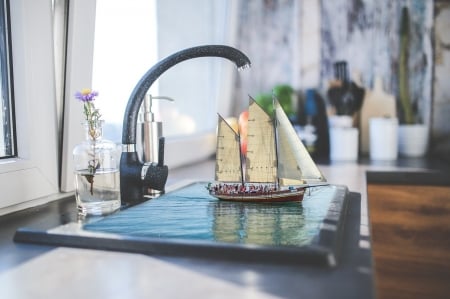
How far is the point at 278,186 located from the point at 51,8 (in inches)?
24.6

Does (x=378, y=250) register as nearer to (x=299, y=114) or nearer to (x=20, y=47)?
(x=299, y=114)

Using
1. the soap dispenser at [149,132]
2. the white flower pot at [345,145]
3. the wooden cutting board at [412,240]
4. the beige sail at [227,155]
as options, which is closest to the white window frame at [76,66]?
the soap dispenser at [149,132]

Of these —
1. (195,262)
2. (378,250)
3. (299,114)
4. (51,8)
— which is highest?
(51,8)

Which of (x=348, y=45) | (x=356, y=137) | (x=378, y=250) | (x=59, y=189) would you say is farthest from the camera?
(x=348, y=45)

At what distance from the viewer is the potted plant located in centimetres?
212

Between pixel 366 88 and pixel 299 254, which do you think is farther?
pixel 366 88

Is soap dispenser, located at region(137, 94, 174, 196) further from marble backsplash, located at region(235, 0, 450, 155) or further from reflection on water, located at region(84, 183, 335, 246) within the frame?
marble backsplash, located at region(235, 0, 450, 155)

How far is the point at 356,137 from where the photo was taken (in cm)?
208

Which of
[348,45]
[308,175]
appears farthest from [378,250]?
[348,45]

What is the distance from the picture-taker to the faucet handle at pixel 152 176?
3.67 feet

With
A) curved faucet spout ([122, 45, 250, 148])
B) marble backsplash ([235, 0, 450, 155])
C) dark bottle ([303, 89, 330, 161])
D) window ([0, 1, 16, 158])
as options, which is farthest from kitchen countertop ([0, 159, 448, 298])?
marble backsplash ([235, 0, 450, 155])

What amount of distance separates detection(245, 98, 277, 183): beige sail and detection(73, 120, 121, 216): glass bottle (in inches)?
11.0

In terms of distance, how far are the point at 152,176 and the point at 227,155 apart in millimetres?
178

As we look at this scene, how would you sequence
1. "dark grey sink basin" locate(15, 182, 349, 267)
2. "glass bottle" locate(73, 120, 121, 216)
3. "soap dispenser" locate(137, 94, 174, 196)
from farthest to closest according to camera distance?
"soap dispenser" locate(137, 94, 174, 196) → "glass bottle" locate(73, 120, 121, 216) → "dark grey sink basin" locate(15, 182, 349, 267)
